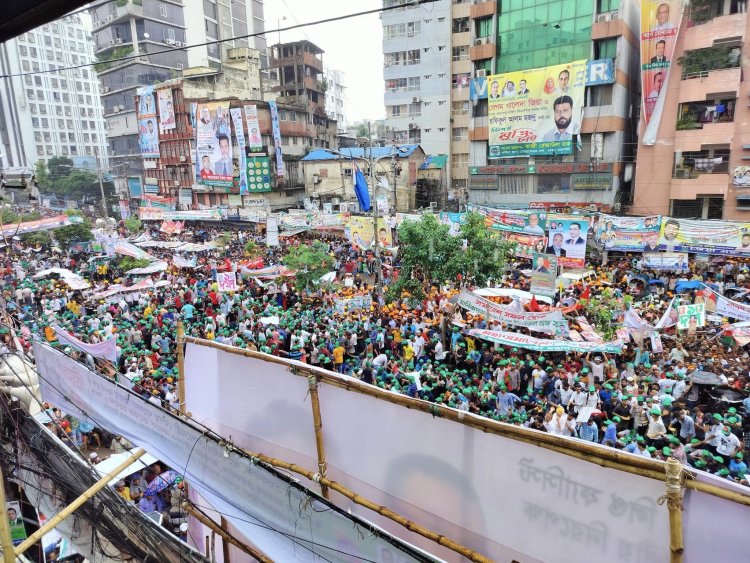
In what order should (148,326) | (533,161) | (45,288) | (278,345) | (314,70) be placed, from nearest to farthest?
(278,345)
(148,326)
(45,288)
(533,161)
(314,70)

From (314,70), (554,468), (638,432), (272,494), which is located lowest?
(638,432)

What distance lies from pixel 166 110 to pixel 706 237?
145 feet

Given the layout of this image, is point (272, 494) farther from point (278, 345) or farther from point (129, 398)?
point (278, 345)

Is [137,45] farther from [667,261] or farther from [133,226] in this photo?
[667,261]

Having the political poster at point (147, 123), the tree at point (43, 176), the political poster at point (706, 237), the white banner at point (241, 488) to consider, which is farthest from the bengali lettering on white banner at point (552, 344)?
the tree at point (43, 176)

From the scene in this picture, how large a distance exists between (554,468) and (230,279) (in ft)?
49.7

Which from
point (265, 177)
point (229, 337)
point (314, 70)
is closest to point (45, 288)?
point (229, 337)

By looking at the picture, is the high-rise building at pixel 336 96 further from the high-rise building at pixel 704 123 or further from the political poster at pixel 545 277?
the political poster at pixel 545 277

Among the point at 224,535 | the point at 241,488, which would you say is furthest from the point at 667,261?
the point at 241,488

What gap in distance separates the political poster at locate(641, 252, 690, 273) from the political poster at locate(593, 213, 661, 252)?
2.02ft

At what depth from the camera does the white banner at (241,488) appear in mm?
3203

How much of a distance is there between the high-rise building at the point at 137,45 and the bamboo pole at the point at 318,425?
51887 mm

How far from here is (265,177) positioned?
42.5 m

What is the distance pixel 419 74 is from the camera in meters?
39.9
